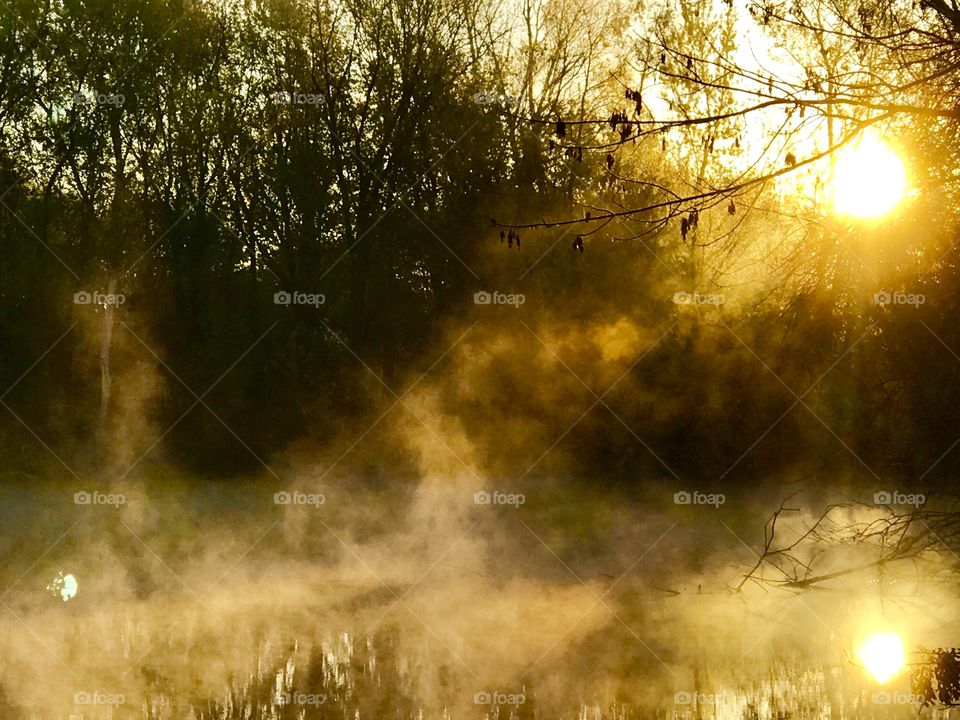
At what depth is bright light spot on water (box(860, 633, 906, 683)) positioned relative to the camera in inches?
343

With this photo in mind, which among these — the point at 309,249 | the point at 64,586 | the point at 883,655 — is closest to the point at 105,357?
the point at 309,249

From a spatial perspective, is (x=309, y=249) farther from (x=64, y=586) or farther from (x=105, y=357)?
(x=64, y=586)

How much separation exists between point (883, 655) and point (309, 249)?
13.4 metres

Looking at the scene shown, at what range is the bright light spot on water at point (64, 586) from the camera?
1160cm

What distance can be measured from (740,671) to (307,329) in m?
12.5

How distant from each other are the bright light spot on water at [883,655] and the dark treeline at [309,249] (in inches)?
360

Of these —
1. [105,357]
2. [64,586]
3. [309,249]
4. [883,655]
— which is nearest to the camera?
[883,655]

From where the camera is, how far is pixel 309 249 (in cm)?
2027

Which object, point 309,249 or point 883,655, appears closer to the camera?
point 883,655

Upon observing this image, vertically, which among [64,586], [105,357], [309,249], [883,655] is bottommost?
[883,655]

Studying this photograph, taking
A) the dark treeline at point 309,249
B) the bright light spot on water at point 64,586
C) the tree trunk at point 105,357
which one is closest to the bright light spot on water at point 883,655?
the bright light spot on water at point 64,586

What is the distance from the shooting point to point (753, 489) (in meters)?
18.8

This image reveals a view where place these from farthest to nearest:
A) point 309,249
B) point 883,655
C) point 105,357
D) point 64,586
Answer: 1. point 309,249
2. point 105,357
3. point 64,586
4. point 883,655

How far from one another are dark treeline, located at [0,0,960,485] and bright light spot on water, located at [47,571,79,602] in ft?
22.8
